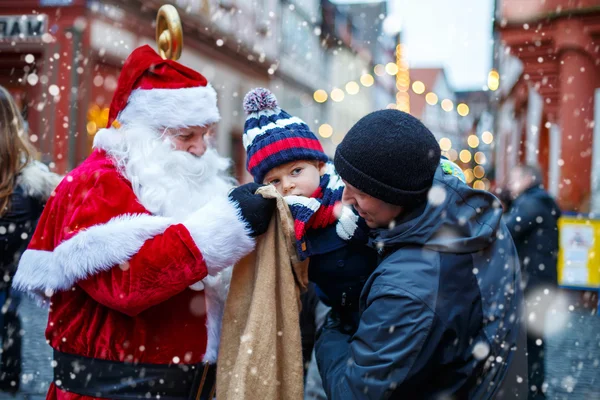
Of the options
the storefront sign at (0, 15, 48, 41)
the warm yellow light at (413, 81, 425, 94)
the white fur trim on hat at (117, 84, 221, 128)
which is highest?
the storefront sign at (0, 15, 48, 41)

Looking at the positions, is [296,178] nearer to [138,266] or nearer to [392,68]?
[138,266]

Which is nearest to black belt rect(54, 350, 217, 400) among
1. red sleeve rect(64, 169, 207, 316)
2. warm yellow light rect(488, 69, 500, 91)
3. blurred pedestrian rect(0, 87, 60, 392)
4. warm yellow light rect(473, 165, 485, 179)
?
red sleeve rect(64, 169, 207, 316)

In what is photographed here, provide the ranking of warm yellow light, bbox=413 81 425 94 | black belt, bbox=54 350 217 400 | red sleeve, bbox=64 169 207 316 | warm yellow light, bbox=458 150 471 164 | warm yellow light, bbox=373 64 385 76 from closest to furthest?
1. red sleeve, bbox=64 169 207 316
2. black belt, bbox=54 350 217 400
3. warm yellow light, bbox=413 81 425 94
4. warm yellow light, bbox=458 150 471 164
5. warm yellow light, bbox=373 64 385 76

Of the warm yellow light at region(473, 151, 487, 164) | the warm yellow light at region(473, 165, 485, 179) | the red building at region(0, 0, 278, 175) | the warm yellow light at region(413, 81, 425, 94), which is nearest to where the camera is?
the red building at region(0, 0, 278, 175)

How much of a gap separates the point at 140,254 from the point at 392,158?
0.86 meters

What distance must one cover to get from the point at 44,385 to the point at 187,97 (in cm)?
364

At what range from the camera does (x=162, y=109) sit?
92.1 inches

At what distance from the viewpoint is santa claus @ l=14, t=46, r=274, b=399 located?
2.01 m

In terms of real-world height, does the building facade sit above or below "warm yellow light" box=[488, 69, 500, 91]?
above

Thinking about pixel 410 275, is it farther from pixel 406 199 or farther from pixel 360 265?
pixel 360 265

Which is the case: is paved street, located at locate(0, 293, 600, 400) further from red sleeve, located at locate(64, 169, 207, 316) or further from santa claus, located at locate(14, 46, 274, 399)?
red sleeve, located at locate(64, 169, 207, 316)

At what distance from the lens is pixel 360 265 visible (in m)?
2.15

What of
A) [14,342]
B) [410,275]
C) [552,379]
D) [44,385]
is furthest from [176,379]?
[552,379]

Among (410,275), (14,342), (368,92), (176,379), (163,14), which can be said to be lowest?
(368,92)
